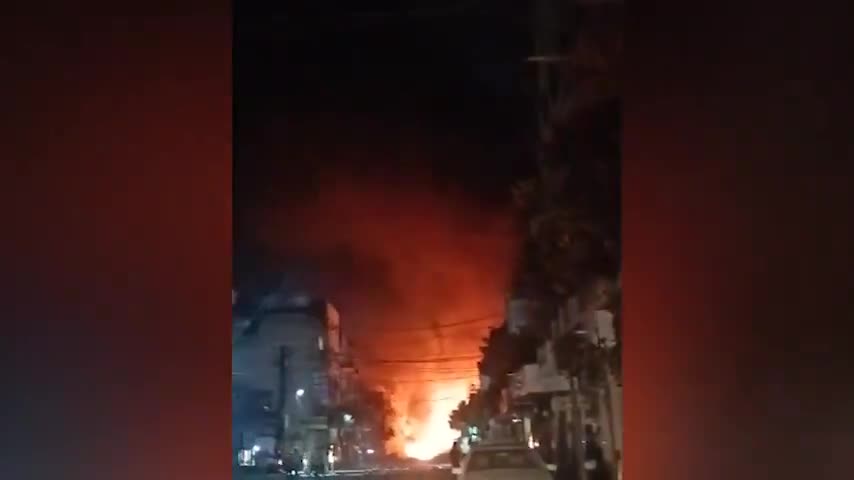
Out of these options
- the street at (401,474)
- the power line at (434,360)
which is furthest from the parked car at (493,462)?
the power line at (434,360)

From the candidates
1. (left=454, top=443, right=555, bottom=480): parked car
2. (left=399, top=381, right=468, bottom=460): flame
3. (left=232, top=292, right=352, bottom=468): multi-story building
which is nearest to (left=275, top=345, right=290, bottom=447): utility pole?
(left=232, top=292, right=352, bottom=468): multi-story building

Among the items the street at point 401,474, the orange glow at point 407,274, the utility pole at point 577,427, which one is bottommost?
the street at point 401,474

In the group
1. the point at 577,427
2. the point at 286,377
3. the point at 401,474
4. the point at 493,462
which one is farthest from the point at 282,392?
the point at 577,427

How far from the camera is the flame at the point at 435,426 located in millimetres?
1702

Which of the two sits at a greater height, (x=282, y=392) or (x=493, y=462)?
(x=282, y=392)

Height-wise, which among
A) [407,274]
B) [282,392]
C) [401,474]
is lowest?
[401,474]

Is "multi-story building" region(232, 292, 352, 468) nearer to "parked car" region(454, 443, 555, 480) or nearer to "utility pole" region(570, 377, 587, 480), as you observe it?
"parked car" region(454, 443, 555, 480)

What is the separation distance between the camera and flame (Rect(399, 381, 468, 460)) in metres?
1.70

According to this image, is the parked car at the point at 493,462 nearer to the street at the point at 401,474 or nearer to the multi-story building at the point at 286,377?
the street at the point at 401,474

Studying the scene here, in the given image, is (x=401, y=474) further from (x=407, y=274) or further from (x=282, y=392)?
(x=407, y=274)

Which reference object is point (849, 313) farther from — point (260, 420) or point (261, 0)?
point (261, 0)

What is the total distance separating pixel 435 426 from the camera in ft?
5.61

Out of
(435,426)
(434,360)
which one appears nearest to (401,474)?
(435,426)

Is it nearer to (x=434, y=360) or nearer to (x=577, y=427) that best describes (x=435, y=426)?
(x=434, y=360)
